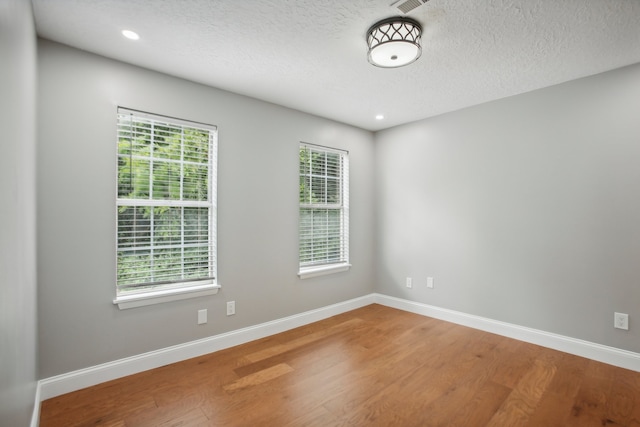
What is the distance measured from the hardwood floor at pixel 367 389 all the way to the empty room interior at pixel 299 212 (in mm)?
21

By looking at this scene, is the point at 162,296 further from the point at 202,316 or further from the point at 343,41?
the point at 343,41

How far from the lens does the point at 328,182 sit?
4.14 meters

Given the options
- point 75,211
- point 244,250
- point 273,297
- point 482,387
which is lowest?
point 482,387

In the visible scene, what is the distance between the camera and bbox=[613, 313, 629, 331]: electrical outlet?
2.62 metres

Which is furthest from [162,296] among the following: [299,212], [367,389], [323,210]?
[323,210]

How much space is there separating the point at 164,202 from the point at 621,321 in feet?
13.4

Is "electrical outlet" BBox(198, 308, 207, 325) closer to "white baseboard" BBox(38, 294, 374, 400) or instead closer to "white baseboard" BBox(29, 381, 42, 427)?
"white baseboard" BBox(38, 294, 374, 400)

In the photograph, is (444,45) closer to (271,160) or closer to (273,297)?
(271,160)

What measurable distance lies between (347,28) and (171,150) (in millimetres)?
1803

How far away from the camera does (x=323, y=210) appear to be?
4.05 metres

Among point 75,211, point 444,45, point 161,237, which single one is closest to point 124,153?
point 75,211

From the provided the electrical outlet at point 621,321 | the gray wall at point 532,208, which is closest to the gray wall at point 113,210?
the gray wall at point 532,208

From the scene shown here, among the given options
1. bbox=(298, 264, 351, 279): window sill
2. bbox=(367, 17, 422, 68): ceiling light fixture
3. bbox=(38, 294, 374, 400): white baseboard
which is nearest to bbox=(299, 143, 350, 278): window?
bbox=(298, 264, 351, 279): window sill

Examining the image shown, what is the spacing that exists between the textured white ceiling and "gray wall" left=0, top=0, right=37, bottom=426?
59 centimetres
